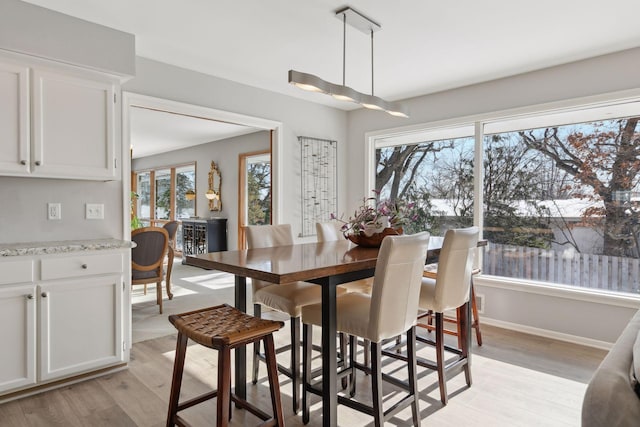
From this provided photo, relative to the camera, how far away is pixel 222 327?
6.02 feet

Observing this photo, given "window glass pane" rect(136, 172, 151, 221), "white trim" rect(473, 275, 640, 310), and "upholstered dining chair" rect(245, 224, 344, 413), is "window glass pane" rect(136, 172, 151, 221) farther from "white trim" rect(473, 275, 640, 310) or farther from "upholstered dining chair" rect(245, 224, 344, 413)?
"white trim" rect(473, 275, 640, 310)

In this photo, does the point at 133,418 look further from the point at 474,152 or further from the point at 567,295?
the point at 474,152

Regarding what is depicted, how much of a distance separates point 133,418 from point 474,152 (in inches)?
148

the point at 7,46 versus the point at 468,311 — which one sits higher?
the point at 7,46

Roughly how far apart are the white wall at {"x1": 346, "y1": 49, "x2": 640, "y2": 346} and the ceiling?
0.13 m

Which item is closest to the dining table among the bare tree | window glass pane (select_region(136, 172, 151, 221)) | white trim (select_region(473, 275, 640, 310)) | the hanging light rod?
the hanging light rod

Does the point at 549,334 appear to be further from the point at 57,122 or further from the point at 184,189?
the point at 184,189

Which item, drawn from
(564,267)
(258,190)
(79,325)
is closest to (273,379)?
(79,325)

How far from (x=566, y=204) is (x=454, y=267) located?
6.30ft

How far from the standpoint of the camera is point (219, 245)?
26.0 feet

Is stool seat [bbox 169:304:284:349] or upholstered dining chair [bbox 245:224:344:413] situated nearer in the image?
stool seat [bbox 169:304:284:349]

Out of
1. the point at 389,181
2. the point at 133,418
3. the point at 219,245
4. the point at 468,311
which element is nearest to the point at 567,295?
the point at 468,311

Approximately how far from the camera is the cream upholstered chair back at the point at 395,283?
1.91m

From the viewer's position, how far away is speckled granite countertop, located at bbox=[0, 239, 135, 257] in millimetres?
2418
